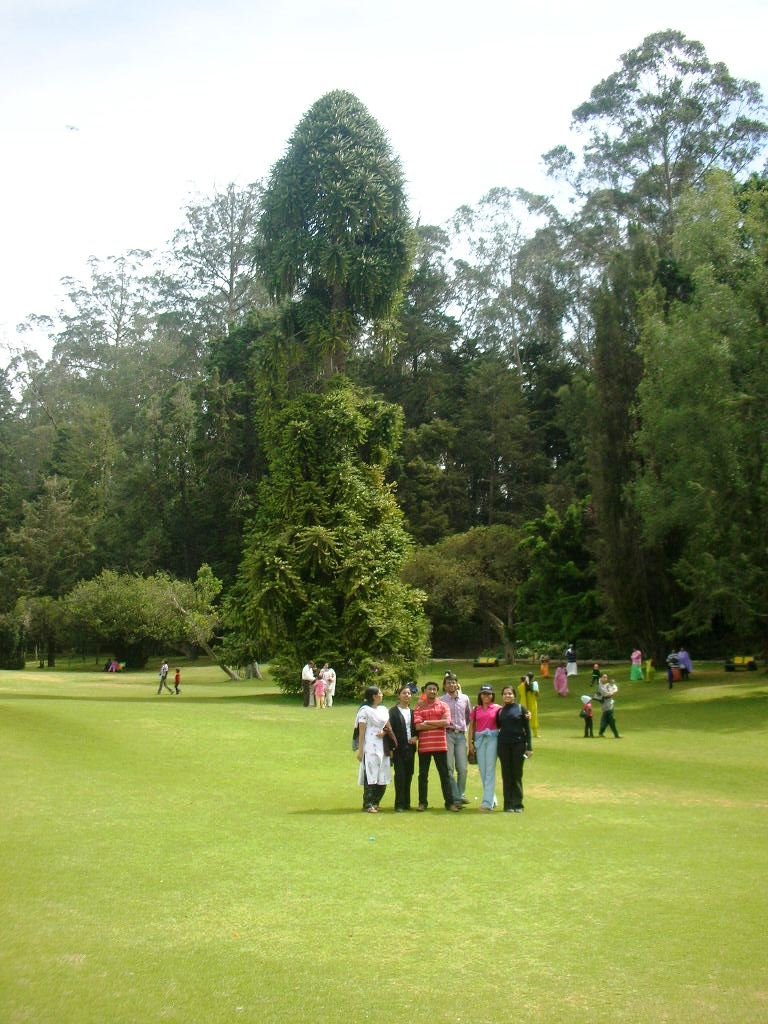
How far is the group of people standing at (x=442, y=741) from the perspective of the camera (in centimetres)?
1365

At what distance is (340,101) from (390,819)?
3258 centimetres

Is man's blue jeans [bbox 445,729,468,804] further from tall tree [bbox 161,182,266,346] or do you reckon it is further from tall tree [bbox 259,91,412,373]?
tall tree [bbox 161,182,266,346]

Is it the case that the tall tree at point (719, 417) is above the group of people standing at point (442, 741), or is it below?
above

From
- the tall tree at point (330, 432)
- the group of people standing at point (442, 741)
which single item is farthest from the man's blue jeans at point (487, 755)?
the tall tree at point (330, 432)

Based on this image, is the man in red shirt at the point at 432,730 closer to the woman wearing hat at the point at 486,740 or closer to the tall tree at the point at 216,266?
the woman wearing hat at the point at 486,740

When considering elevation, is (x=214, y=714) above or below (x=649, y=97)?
below

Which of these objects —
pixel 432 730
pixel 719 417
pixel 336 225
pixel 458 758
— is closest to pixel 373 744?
pixel 432 730

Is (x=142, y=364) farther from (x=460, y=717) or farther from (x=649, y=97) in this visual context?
(x=460, y=717)

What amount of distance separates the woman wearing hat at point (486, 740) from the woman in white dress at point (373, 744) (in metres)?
1.12

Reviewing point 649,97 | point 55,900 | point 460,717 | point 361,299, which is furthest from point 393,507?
point 649,97

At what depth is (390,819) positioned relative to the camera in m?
13.3

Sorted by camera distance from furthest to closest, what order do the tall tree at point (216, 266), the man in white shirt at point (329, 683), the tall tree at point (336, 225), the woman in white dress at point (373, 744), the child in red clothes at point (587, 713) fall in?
the tall tree at point (216, 266) → the tall tree at point (336, 225) → the man in white shirt at point (329, 683) → the child in red clothes at point (587, 713) → the woman in white dress at point (373, 744)

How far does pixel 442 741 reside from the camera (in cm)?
1371

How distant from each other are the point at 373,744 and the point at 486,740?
4.63ft
